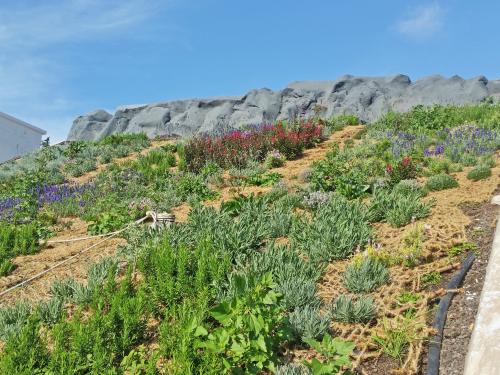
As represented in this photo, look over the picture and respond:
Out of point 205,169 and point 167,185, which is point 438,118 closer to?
point 205,169

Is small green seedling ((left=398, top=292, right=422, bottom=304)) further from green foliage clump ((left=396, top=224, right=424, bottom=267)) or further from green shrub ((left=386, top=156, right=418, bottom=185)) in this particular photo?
green shrub ((left=386, top=156, right=418, bottom=185))

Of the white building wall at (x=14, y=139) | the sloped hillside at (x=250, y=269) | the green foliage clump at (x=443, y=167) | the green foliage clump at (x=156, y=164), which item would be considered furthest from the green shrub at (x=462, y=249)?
the white building wall at (x=14, y=139)

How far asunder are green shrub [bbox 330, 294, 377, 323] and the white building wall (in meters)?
30.7

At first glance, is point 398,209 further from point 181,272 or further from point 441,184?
point 181,272

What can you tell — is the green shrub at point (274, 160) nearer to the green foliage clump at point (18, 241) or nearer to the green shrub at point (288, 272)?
the green foliage clump at point (18, 241)

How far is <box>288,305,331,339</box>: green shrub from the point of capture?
5051 millimetres

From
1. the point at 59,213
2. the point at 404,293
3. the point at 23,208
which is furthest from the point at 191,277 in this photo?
the point at 23,208

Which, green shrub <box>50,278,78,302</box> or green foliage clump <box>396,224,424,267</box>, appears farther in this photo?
green shrub <box>50,278,78,302</box>

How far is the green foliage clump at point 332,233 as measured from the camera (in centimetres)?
696

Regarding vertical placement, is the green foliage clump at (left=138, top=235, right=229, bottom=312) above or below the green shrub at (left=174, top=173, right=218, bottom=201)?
below

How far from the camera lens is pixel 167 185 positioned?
14.1m

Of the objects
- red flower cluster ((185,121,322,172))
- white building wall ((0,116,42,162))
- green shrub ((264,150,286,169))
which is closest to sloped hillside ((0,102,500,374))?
green shrub ((264,150,286,169))

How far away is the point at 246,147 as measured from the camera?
53.2ft

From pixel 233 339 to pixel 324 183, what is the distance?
657 cm
